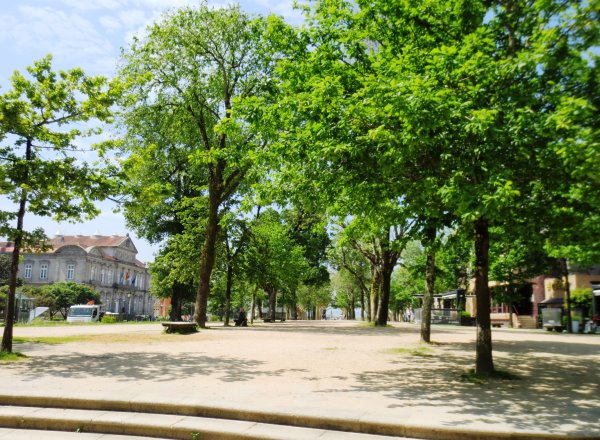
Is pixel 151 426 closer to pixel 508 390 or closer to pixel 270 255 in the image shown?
pixel 508 390

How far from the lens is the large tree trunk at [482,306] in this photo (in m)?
10.9

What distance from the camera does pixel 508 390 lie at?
923 cm

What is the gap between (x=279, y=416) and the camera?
6859 mm

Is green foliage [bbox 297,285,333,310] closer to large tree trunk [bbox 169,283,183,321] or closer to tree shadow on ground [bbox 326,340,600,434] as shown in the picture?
large tree trunk [bbox 169,283,183,321]

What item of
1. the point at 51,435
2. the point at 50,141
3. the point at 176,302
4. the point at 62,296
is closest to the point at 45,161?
the point at 50,141

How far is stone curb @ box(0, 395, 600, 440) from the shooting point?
6.06 metres

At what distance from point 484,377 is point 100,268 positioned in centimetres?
9350

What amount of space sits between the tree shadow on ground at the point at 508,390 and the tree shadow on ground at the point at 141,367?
2947mm

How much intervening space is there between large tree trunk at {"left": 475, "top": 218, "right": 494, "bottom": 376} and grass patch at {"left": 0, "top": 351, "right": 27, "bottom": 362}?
1111 centimetres

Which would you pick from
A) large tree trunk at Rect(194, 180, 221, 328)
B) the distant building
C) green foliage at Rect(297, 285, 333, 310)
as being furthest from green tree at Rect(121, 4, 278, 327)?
the distant building

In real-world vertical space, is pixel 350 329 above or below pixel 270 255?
below

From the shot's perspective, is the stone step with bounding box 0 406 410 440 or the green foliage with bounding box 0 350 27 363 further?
the green foliage with bounding box 0 350 27 363

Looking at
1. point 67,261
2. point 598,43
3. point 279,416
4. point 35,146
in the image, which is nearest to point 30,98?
point 35,146

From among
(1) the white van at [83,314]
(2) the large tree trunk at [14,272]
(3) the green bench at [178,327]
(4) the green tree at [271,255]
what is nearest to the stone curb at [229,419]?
(2) the large tree trunk at [14,272]
